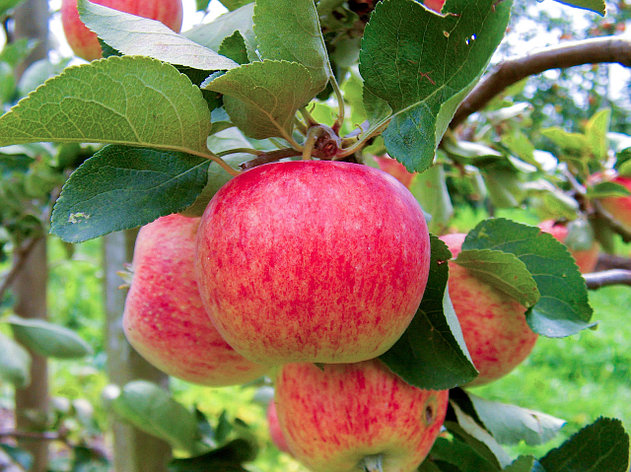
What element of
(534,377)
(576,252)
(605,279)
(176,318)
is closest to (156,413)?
(176,318)

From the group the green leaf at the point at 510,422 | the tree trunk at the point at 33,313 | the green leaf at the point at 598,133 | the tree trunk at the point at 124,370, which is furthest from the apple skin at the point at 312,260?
the tree trunk at the point at 33,313

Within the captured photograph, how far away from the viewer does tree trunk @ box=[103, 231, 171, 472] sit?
85 cm

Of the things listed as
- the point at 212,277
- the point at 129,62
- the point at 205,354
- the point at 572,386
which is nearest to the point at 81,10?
the point at 129,62

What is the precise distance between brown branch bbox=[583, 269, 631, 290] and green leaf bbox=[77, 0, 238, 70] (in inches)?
22.4

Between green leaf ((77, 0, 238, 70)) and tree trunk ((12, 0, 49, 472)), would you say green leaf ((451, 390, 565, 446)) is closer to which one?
green leaf ((77, 0, 238, 70))

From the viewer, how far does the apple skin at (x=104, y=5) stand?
0.66m

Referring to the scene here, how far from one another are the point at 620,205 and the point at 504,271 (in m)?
1.06

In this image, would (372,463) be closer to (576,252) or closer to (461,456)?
(461,456)

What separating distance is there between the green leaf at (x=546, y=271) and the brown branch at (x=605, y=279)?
22cm

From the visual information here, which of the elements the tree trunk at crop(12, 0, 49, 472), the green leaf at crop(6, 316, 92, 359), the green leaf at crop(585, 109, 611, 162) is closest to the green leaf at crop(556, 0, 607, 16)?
the green leaf at crop(585, 109, 611, 162)

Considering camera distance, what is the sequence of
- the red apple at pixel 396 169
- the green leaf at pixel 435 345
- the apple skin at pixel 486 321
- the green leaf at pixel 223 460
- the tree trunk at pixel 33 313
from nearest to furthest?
1. the green leaf at pixel 435 345
2. the apple skin at pixel 486 321
3. the green leaf at pixel 223 460
4. the red apple at pixel 396 169
5. the tree trunk at pixel 33 313

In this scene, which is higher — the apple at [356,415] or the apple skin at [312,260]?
the apple skin at [312,260]

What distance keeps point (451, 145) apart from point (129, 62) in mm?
589

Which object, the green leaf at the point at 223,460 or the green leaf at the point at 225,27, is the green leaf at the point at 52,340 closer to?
the green leaf at the point at 223,460
